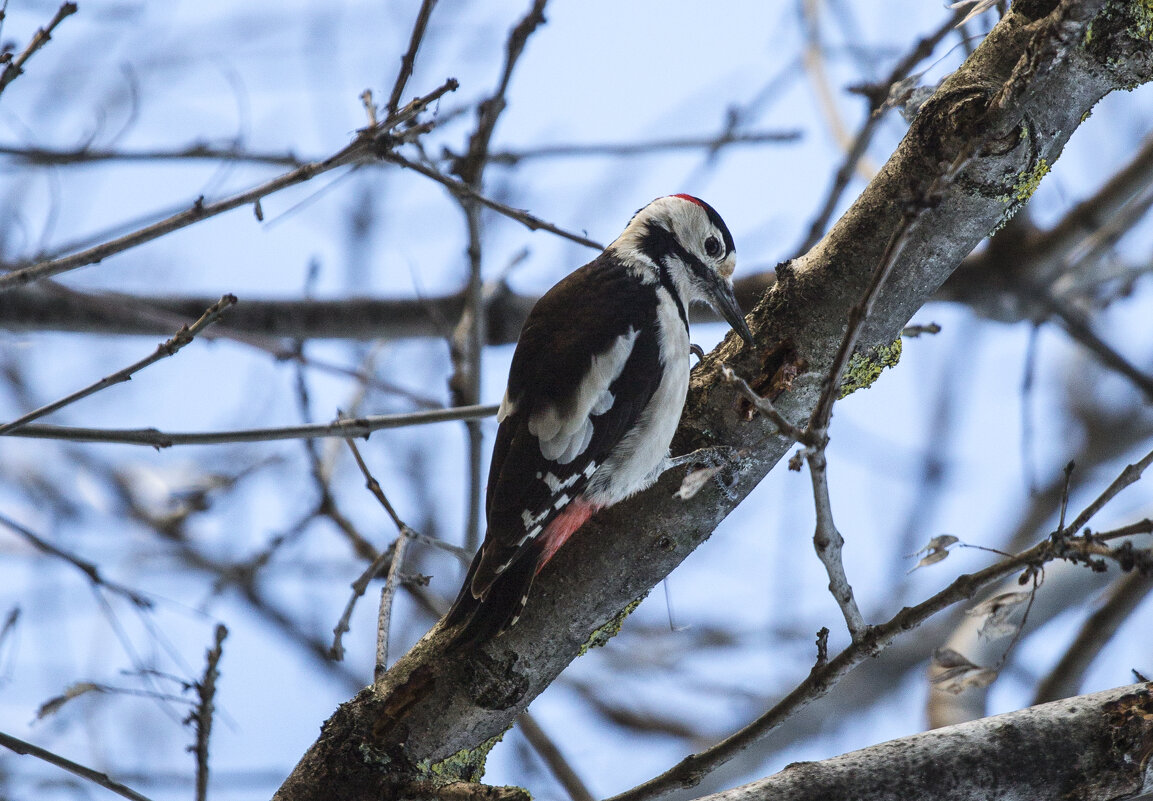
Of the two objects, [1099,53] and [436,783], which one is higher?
[1099,53]

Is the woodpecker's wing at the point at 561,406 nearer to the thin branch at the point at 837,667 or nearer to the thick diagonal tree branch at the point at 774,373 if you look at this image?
the thick diagonal tree branch at the point at 774,373

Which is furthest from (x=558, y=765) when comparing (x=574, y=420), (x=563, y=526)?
(x=574, y=420)

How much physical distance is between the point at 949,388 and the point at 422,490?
5347 mm

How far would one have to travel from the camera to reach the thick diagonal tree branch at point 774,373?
2.00 m

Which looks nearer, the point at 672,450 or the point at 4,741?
the point at 4,741

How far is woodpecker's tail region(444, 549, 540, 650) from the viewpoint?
217 centimetres

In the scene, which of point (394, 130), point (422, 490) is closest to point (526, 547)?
point (394, 130)

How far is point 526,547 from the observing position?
2.30 m

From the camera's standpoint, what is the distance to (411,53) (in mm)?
2053

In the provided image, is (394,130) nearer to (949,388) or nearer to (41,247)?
(41,247)

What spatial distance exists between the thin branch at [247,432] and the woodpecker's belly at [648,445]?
35 cm

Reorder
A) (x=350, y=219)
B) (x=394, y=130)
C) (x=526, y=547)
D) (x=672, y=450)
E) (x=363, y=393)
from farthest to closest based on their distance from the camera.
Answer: (x=350, y=219) → (x=363, y=393) → (x=672, y=450) → (x=526, y=547) → (x=394, y=130)

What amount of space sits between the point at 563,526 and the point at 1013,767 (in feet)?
3.60

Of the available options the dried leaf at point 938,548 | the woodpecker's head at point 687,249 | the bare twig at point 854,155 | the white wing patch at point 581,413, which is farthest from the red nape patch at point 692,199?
the dried leaf at point 938,548
